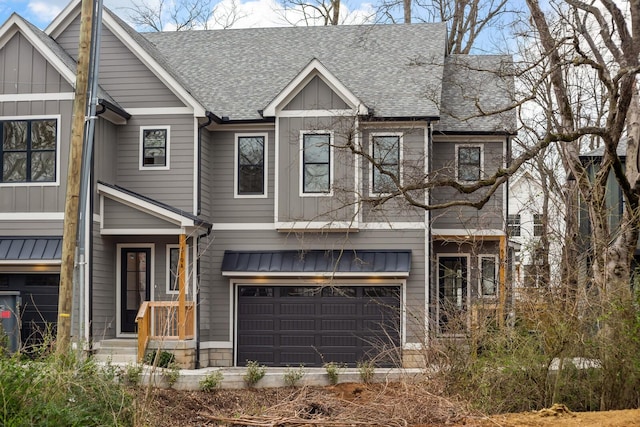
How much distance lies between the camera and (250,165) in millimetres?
24188

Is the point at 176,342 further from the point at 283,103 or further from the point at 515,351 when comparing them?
the point at 515,351

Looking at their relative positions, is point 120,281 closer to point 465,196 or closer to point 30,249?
point 30,249

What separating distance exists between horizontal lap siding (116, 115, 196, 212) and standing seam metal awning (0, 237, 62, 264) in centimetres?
265

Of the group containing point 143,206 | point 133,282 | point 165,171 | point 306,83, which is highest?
point 306,83

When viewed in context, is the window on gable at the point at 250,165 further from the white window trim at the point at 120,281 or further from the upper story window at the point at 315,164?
the white window trim at the point at 120,281

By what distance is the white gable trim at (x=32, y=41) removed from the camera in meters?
21.9

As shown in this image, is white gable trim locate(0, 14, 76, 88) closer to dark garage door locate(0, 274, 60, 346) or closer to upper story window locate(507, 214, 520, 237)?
dark garage door locate(0, 274, 60, 346)

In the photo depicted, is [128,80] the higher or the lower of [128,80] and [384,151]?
the higher

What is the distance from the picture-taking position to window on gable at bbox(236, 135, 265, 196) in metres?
24.0

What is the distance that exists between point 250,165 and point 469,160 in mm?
5784

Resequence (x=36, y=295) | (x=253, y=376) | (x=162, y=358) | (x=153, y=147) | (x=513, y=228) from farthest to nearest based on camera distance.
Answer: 1. (x=513, y=228)
2. (x=153, y=147)
3. (x=36, y=295)
4. (x=162, y=358)
5. (x=253, y=376)

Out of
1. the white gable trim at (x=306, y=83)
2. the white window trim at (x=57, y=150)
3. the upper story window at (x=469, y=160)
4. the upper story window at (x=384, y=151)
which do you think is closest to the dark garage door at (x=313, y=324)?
the upper story window at (x=384, y=151)

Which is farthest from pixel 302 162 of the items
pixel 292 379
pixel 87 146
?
pixel 87 146

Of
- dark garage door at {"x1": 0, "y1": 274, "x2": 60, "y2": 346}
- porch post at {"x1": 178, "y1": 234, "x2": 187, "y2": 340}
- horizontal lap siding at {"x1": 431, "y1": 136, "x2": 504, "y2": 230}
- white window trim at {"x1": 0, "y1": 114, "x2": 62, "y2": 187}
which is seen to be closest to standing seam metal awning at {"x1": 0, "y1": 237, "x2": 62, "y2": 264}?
dark garage door at {"x1": 0, "y1": 274, "x2": 60, "y2": 346}
